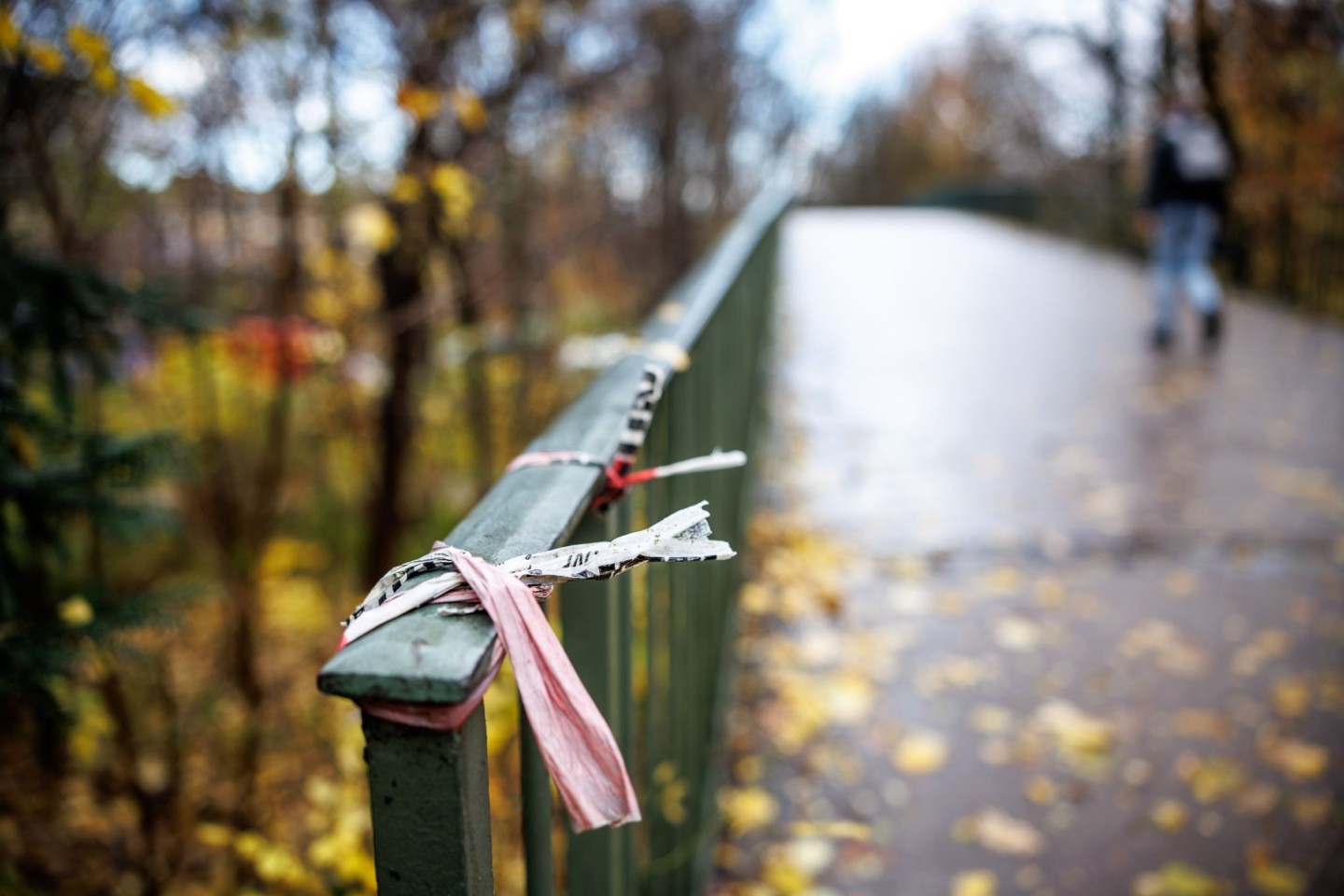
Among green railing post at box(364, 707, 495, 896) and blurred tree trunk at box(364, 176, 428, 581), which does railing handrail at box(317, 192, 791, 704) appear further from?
blurred tree trunk at box(364, 176, 428, 581)

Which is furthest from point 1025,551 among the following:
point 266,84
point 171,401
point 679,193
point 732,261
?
point 679,193

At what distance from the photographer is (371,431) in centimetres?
693

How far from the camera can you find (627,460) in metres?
1.18

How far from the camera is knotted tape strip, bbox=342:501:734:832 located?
2.39ft

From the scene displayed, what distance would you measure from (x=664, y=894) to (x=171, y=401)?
17.6ft

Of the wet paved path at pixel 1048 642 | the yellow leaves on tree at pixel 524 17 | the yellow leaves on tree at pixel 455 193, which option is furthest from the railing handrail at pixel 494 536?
the yellow leaves on tree at pixel 524 17

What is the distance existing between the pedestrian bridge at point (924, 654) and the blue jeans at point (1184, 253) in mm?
1599

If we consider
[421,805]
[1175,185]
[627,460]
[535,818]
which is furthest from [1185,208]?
[421,805]

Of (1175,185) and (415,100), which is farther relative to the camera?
(1175,185)

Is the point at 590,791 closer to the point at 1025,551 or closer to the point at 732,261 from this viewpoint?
the point at 732,261

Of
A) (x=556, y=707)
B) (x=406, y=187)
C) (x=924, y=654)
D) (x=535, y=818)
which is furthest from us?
(x=406, y=187)

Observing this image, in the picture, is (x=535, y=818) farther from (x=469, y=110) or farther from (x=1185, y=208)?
(x=1185, y=208)

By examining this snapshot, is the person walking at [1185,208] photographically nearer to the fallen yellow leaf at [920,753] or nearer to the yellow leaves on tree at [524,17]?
the yellow leaves on tree at [524,17]

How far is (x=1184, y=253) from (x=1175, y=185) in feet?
1.83
